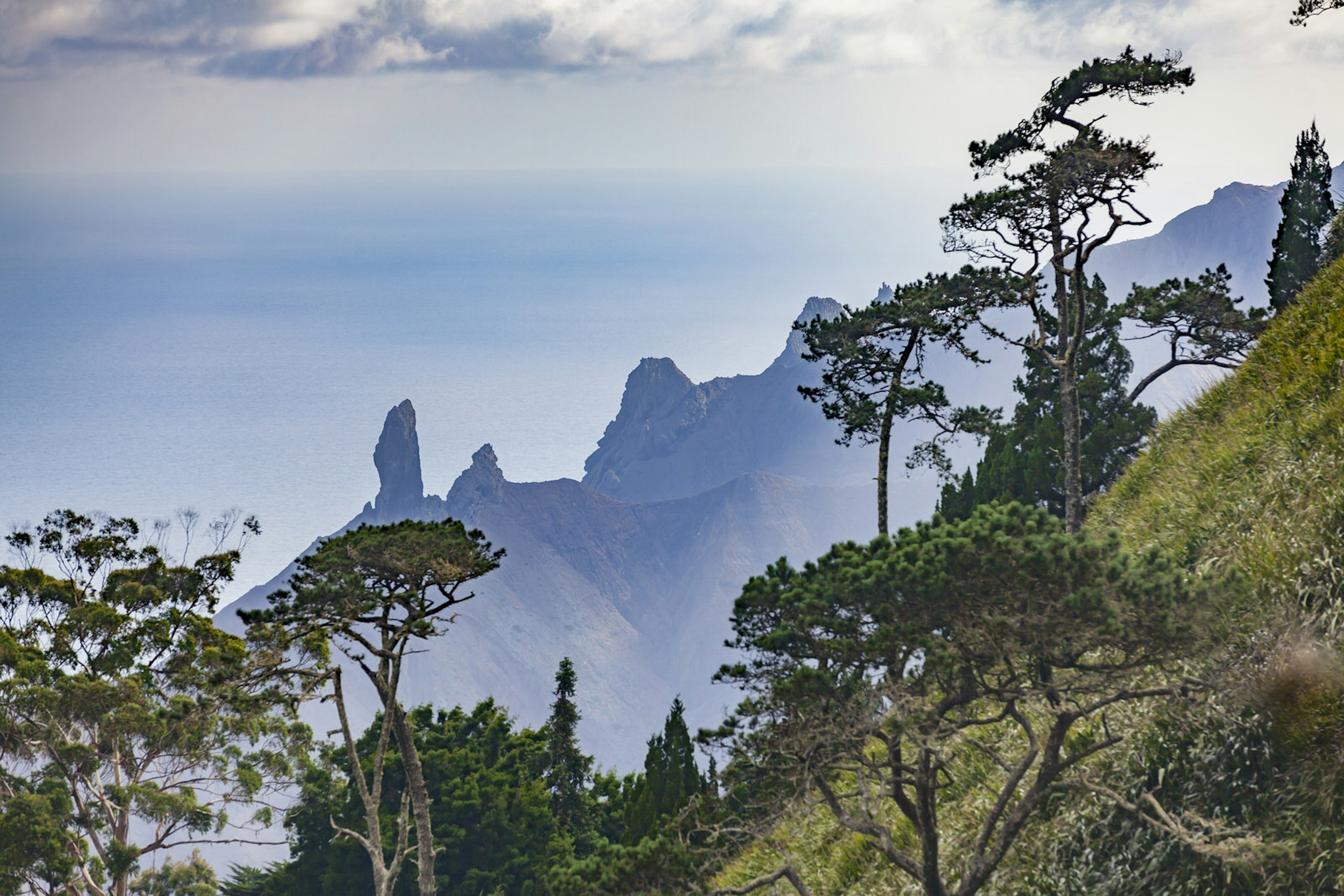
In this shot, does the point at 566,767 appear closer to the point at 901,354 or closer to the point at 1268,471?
the point at 901,354

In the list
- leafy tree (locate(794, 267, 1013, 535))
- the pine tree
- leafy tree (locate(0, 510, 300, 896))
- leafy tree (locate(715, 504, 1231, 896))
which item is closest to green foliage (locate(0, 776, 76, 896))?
leafy tree (locate(0, 510, 300, 896))

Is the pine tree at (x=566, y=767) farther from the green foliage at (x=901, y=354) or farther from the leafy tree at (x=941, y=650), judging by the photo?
the leafy tree at (x=941, y=650)

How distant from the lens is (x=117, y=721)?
28453 millimetres

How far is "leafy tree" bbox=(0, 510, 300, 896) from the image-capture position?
2739 cm

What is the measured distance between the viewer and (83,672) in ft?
94.7

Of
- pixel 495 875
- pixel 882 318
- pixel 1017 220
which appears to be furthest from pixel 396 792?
pixel 1017 220

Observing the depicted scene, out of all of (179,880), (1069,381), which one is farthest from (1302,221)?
(179,880)

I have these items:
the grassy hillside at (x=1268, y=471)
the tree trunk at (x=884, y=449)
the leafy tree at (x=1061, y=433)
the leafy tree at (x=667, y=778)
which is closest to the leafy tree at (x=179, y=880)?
the leafy tree at (x=667, y=778)

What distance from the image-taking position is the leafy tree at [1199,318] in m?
24.3

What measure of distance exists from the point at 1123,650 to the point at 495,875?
28.6 meters

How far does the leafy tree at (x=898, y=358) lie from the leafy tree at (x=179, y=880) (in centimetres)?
2664

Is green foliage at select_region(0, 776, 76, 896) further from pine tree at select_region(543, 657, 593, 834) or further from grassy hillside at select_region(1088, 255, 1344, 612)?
grassy hillside at select_region(1088, 255, 1344, 612)

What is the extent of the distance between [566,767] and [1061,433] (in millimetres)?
21634

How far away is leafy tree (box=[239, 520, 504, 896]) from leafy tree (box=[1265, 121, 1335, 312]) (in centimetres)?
2364
